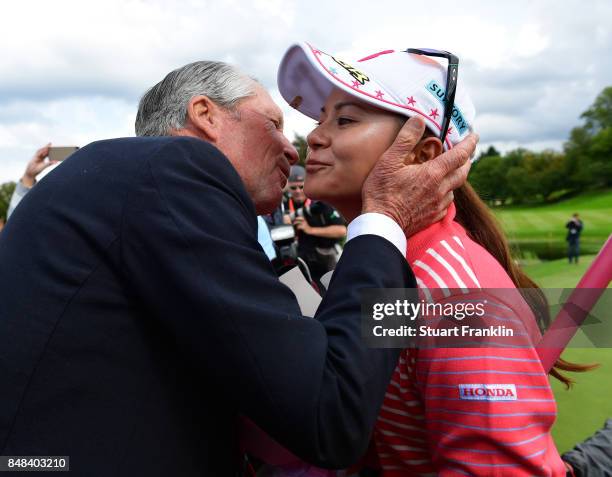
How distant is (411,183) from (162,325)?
0.79m

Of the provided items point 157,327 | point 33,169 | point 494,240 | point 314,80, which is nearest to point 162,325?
point 157,327

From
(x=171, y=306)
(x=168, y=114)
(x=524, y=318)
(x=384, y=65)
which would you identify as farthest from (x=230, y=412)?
(x=384, y=65)

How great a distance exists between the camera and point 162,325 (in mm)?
1296

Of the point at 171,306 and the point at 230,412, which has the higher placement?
the point at 171,306

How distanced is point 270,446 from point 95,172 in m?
0.92

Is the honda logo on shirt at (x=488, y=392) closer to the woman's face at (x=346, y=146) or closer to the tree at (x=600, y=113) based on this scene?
the woman's face at (x=346, y=146)

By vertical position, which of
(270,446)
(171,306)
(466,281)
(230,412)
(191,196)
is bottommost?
(270,446)

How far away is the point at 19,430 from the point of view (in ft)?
4.09

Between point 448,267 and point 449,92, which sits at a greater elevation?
point 449,92

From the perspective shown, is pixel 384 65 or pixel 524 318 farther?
pixel 384 65

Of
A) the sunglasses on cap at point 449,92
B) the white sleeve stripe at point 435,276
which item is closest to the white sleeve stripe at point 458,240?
the white sleeve stripe at point 435,276

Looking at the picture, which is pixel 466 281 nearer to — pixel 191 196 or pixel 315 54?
pixel 191 196

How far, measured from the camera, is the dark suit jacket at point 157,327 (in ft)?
3.87

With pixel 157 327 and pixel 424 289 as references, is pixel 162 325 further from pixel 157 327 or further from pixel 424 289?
pixel 424 289
